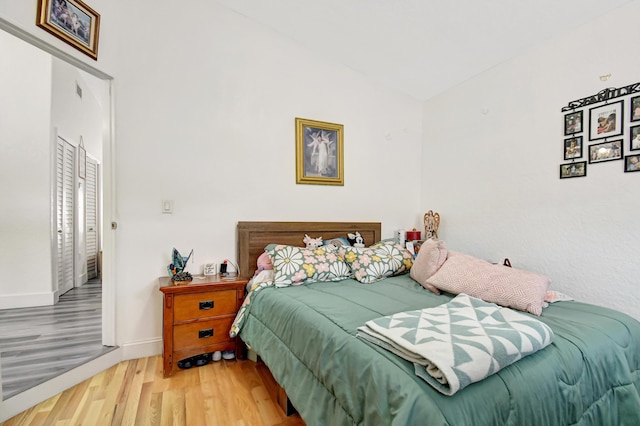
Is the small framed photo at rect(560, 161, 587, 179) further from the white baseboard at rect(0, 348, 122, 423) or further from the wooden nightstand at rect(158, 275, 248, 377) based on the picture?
the white baseboard at rect(0, 348, 122, 423)

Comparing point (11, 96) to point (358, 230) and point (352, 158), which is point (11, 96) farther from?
point (358, 230)

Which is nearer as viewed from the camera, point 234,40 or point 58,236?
point 234,40

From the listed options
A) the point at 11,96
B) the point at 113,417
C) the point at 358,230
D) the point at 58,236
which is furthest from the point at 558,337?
the point at 11,96

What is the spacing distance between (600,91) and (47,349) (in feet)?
13.9

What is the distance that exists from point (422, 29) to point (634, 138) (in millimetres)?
1588

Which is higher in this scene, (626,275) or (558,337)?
(626,275)

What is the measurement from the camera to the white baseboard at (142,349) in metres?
2.26

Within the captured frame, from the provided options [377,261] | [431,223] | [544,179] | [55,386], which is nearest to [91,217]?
[55,386]

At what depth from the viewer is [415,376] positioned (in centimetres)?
94

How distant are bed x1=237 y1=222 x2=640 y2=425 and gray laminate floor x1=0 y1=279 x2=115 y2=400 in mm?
1289

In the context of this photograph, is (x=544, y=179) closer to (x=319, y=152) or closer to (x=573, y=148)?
(x=573, y=148)

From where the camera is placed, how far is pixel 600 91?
1955 millimetres

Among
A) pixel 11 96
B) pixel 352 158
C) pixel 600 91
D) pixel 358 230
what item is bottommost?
pixel 358 230

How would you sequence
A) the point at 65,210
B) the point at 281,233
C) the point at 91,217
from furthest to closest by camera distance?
the point at 91,217 < the point at 65,210 < the point at 281,233
